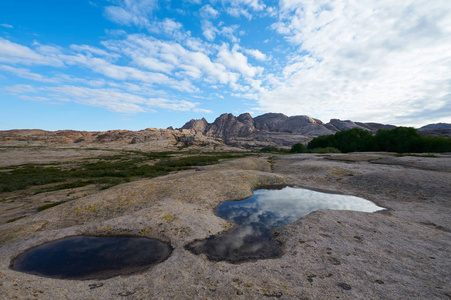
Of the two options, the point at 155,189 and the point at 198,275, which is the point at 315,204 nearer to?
the point at 198,275

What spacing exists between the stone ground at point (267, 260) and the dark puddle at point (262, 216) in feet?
2.19

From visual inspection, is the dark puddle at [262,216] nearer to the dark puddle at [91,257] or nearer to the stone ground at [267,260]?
the stone ground at [267,260]

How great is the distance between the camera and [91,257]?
859 cm

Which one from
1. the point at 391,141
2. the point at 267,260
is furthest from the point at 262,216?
the point at 391,141

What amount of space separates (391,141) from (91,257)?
83.6 meters

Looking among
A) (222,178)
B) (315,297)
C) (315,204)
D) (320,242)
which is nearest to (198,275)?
(315,297)

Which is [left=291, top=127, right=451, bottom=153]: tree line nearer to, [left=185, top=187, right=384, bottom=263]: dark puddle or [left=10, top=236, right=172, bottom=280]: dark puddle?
[left=185, top=187, right=384, bottom=263]: dark puddle

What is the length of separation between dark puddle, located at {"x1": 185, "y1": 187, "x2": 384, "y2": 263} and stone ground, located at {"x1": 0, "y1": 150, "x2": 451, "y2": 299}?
666mm

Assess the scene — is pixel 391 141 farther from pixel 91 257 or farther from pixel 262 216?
pixel 91 257

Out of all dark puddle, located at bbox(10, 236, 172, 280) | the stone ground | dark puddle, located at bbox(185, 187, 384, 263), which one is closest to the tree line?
the stone ground

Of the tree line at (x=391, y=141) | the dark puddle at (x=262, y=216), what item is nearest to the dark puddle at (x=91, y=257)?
the dark puddle at (x=262, y=216)

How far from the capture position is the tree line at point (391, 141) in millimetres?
50938

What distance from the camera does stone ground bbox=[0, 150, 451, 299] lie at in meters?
6.07

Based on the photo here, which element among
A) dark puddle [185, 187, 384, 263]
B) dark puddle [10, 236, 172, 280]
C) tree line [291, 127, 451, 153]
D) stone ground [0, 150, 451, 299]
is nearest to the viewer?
stone ground [0, 150, 451, 299]
